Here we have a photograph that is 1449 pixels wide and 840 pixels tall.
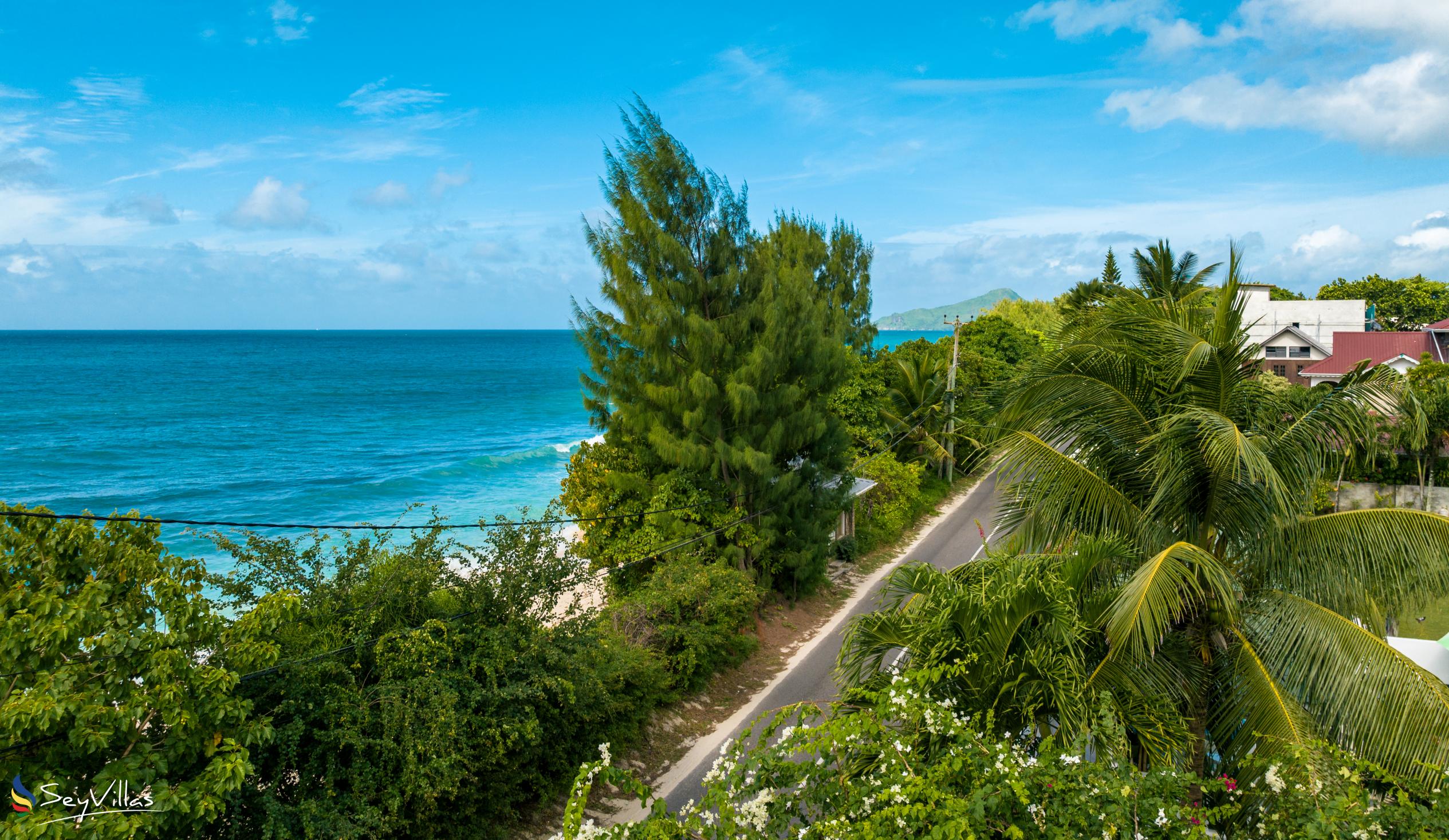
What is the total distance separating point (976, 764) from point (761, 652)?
12.1 m

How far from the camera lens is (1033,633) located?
6844mm

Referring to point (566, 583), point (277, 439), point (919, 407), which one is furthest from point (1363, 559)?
point (277, 439)

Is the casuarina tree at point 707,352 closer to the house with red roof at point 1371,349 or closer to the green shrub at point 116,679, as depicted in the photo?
the green shrub at point 116,679

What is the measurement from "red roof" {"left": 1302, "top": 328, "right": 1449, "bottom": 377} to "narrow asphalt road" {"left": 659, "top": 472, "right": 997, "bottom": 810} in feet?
87.7

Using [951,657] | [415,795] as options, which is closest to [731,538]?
[415,795]

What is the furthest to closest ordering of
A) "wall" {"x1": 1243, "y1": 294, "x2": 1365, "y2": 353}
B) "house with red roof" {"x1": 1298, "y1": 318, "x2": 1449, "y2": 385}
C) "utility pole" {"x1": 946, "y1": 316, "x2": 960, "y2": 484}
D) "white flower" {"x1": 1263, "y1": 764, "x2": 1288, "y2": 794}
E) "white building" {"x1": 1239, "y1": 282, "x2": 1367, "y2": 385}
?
"wall" {"x1": 1243, "y1": 294, "x2": 1365, "y2": 353}
"white building" {"x1": 1239, "y1": 282, "x2": 1367, "y2": 385}
"house with red roof" {"x1": 1298, "y1": 318, "x2": 1449, "y2": 385}
"utility pole" {"x1": 946, "y1": 316, "x2": 960, "y2": 484}
"white flower" {"x1": 1263, "y1": 764, "x2": 1288, "y2": 794}

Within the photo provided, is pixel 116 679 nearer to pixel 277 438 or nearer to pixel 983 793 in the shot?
pixel 983 793

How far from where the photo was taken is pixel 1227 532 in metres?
6.92

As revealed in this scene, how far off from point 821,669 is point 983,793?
11.8m

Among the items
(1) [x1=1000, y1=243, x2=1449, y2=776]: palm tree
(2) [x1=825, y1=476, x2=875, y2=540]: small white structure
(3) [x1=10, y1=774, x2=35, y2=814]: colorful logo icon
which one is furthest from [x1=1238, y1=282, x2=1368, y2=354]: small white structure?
(3) [x1=10, y1=774, x2=35, y2=814]: colorful logo icon

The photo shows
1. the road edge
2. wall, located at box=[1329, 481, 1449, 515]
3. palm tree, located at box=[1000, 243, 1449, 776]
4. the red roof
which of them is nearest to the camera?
palm tree, located at box=[1000, 243, 1449, 776]

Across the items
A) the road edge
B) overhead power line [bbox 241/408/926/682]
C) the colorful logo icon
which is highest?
the colorful logo icon

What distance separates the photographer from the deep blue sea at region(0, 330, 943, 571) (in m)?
38.0

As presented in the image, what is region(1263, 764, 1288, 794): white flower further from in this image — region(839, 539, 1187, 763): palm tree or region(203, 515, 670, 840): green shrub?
region(203, 515, 670, 840): green shrub
